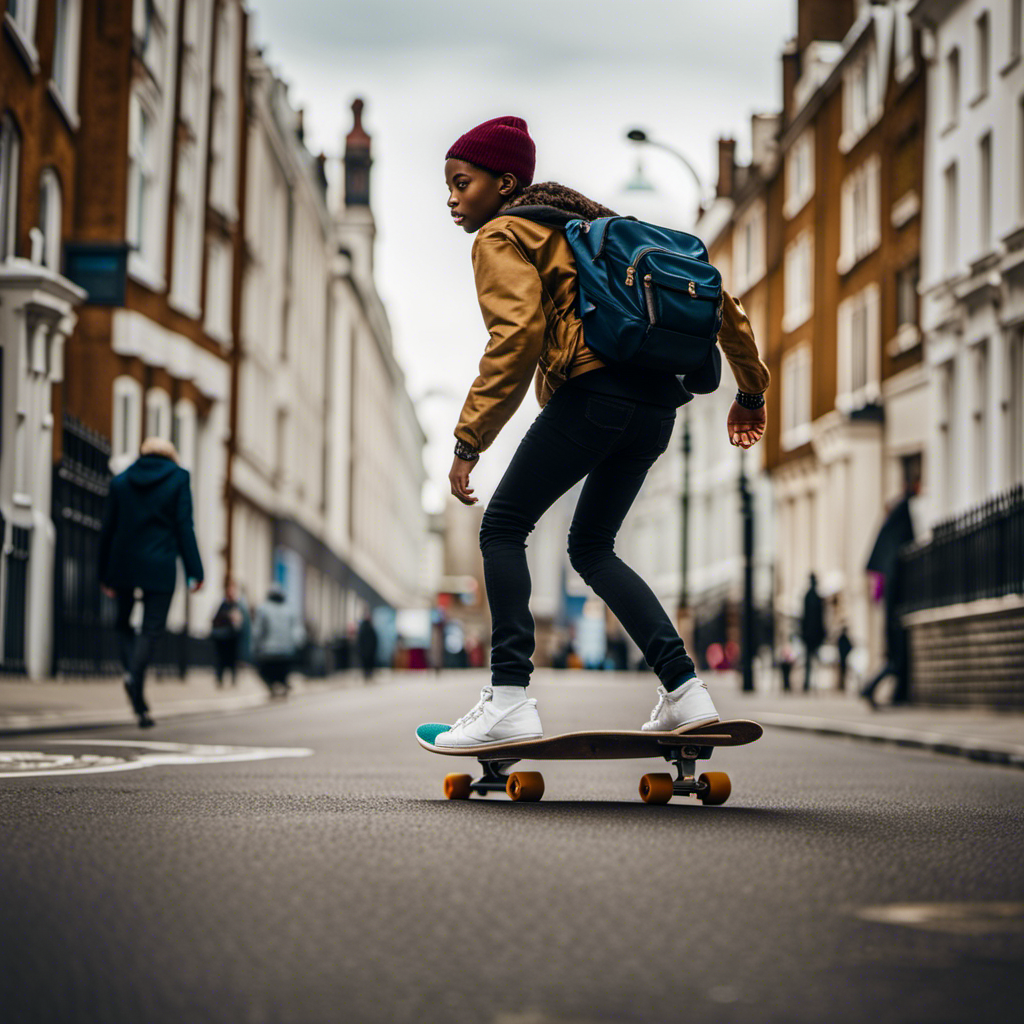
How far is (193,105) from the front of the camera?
32938mm

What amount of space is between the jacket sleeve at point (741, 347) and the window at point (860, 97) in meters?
32.4

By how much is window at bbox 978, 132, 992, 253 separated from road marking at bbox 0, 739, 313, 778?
20335mm

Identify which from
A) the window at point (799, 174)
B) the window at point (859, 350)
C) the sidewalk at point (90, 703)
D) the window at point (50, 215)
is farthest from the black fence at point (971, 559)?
the window at point (799, 174)

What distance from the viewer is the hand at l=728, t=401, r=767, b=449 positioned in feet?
19.9

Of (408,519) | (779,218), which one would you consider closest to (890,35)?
(779,218)

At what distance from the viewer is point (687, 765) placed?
5375 millimetres

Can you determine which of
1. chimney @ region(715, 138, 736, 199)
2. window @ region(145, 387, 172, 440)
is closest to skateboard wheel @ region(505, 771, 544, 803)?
window @ region(145, 387, 172, 440)

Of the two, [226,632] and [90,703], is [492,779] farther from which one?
[226,632]

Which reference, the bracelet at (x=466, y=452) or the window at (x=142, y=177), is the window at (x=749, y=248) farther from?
the bracelet at (x=466, y=452)

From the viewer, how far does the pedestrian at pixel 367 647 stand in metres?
38.8

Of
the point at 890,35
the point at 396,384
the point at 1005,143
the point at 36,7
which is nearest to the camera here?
the point at 36,7

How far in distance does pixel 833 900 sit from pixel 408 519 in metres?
97.1

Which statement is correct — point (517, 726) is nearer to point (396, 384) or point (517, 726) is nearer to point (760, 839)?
point (760, 839)

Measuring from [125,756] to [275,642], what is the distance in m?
15.0
